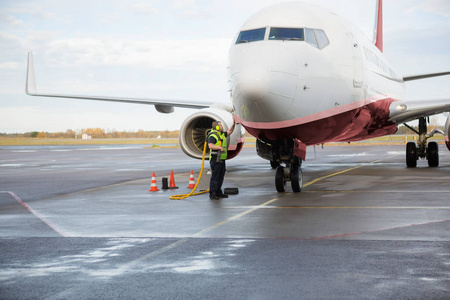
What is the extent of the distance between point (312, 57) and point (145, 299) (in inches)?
315

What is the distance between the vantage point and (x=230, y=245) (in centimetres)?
683

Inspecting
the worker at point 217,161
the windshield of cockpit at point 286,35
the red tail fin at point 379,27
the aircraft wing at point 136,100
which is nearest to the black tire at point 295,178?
the worker at point 217,161

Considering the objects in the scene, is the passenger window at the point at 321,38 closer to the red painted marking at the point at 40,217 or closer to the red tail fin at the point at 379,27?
the red painted marking at the point at 40,217

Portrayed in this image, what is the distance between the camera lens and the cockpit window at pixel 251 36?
38.5ft

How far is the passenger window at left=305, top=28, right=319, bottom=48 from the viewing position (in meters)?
11.9

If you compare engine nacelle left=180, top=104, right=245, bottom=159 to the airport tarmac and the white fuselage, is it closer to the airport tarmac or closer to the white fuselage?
the white fuselage

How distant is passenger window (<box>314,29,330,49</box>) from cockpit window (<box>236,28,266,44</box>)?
1.20 m

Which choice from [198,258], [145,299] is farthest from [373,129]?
[145,299]

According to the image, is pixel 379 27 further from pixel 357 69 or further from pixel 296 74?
pixel 296 74

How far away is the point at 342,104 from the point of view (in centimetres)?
1257

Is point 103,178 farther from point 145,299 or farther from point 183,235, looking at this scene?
point 145,299

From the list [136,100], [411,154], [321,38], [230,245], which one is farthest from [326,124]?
[136,100]

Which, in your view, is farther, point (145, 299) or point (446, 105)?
point (446, 105)

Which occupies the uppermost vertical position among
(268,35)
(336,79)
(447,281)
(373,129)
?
(268,35)
